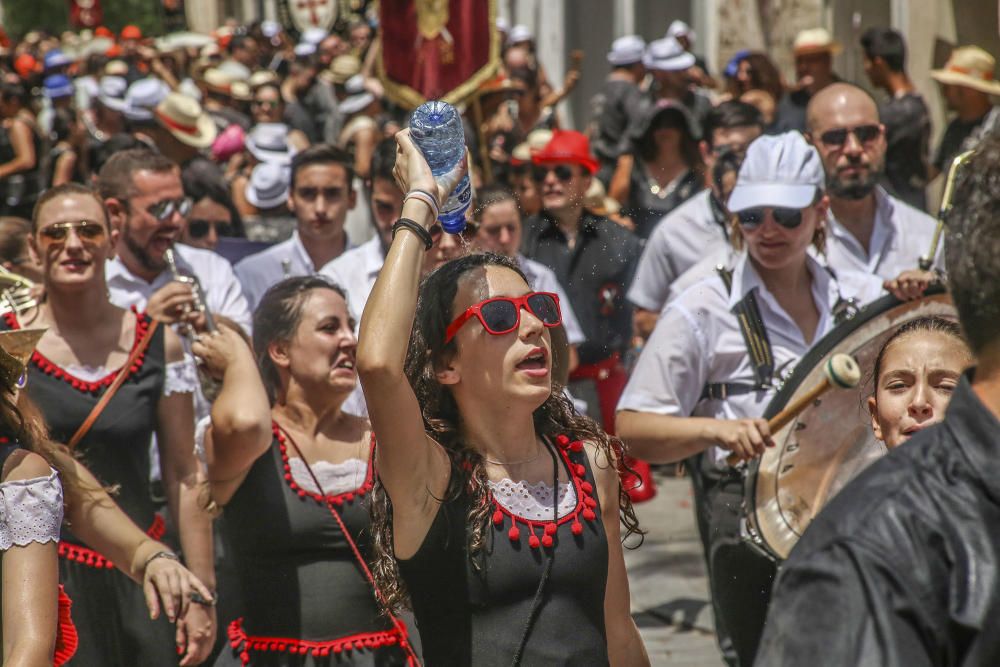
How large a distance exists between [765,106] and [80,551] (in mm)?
7025

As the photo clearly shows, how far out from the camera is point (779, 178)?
4.95 metres

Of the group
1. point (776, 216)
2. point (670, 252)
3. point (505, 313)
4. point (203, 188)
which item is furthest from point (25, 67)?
point (505, 313)

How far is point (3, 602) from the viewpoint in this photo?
3156 millimetres

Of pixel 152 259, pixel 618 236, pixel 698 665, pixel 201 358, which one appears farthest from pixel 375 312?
pixel 618 236

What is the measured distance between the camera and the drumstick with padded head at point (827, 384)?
3.08m

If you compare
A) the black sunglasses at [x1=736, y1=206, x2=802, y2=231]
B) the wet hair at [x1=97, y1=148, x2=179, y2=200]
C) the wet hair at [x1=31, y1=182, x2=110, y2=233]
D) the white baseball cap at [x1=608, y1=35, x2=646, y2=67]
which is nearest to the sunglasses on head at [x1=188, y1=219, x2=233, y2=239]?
the wet hair at [x1=97, y1=148, x2=179, y2=200]

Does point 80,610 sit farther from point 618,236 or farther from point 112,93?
point 112,93

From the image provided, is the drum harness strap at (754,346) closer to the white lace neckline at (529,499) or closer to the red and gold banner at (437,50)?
the white lace neckline at (529,499)

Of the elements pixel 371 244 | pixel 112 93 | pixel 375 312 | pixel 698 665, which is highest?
pixel 375 312

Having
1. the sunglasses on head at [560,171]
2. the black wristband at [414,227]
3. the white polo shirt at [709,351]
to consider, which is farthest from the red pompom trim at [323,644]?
the sunglasses on head at [560,171]

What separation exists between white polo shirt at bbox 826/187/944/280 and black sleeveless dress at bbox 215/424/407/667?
248cm

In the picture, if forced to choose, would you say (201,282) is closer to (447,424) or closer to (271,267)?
(271,267)

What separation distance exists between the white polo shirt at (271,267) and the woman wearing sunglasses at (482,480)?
3.29 metres

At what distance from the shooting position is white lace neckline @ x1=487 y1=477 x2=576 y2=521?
10.1 feet
